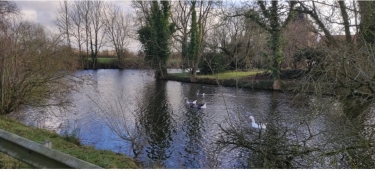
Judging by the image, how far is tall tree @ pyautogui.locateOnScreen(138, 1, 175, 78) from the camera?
1315 inches

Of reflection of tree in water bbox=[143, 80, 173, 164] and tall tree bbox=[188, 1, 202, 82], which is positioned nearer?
reflection of tree in water bbox=[143, 80, 173, 164]

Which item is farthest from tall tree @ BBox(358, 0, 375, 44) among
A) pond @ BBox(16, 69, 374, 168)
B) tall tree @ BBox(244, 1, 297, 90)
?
pond @ BBox(16, 69, 374, 168)

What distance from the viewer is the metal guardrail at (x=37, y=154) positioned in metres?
2.56

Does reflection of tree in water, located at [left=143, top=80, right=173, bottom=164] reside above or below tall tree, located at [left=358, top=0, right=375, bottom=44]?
below

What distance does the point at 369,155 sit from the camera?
16.1 ft

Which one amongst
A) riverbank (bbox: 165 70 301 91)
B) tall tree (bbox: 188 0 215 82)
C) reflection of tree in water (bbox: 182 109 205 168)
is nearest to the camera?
reflection of tree in water (bbox: 182 109 205 168)

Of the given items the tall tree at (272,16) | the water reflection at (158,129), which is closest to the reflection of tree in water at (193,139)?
the water reflection at (158,129)

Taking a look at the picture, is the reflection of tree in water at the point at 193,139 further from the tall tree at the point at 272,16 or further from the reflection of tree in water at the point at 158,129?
the tall tree at the point at 272,16

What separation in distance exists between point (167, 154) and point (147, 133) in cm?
209

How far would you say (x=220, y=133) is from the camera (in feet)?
37.6

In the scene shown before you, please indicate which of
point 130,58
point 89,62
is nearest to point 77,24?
point 89,62

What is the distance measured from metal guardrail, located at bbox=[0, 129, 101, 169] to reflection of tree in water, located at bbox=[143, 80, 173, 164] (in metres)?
5.68

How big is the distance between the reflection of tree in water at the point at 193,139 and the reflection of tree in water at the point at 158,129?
0.64m

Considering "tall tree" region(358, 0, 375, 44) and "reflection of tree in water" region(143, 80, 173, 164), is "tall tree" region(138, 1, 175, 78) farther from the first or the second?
"tall tree" region(358, 0, 375, 44)
